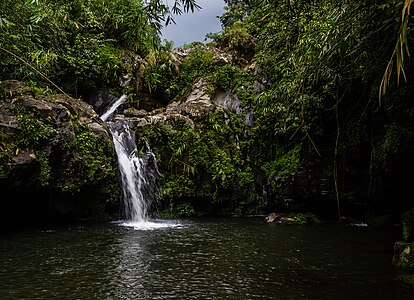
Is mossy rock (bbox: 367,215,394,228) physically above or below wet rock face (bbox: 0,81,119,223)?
below

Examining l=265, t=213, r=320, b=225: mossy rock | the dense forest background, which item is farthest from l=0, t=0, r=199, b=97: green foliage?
l=265, t=213, r=320, b=225: mossy rock

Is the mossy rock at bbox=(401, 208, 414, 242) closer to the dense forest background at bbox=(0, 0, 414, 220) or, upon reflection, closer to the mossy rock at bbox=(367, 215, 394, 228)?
the dense forest background at bbox=(0, 0, 414, 220)

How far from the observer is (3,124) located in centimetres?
908

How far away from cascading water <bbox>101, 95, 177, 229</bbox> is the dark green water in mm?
2714

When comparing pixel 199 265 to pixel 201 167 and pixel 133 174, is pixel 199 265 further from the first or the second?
pixel 201 167

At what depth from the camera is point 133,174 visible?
1221cm

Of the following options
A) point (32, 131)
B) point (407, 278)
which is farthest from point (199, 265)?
point (32, 131)

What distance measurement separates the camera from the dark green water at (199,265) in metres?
4.62

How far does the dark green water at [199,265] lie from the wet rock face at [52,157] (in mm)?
1390

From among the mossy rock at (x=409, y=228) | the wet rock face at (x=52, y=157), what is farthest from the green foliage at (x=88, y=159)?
the mossy rock at (x=409, y=228)

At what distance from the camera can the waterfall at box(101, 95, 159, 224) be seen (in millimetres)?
11906

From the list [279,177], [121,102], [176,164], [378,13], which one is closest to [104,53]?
[121,102]

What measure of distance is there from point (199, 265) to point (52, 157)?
564 cm

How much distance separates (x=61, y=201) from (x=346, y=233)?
7588 mm
